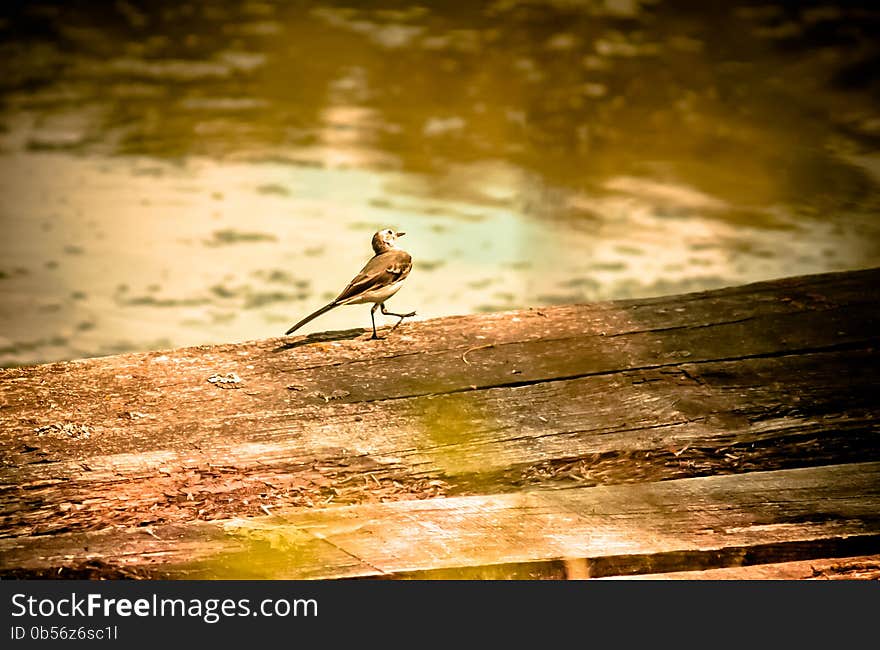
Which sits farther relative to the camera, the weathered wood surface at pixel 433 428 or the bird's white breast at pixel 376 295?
the bird's white breast at pixel 376 295

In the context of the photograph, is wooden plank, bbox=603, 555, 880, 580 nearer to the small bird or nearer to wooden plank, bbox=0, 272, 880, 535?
wooden plank, bbox=0, 272, 880, 535

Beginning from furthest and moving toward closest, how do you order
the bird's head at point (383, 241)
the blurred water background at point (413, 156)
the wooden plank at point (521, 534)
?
1. the blurred water background at point (413, 156)
2. the bird's head at point (383, 241)
3. the wooden plank at point (521, 534)

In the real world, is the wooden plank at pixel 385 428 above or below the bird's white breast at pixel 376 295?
below

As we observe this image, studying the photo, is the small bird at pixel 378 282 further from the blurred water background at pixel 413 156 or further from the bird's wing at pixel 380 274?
the blurred water background at pixel 413 156

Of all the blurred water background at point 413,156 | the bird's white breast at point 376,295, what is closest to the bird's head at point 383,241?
the bird's white breast at point 376,295

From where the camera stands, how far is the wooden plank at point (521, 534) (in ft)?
5.43

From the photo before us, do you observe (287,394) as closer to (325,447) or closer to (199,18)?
(325,447)

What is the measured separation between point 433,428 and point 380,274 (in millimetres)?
824

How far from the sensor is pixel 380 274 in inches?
108

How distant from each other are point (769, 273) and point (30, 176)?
16.2ft

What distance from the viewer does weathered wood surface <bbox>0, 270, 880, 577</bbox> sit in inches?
68.1

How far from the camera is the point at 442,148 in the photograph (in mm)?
7301

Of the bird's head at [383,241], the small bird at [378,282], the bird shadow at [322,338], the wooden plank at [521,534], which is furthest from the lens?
the bird's head at [383,241]

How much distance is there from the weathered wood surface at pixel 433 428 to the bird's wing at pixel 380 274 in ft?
0.80
